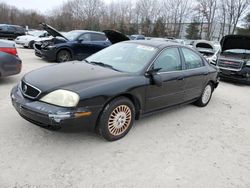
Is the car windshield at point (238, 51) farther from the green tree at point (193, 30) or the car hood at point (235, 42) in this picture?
the green tree at point (193, 30)

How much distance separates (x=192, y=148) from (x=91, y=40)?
342 inches

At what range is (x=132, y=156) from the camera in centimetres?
333

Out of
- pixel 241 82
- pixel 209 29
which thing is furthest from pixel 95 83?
pixel 209 29

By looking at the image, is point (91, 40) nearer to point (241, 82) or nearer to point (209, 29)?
point (241, 82)

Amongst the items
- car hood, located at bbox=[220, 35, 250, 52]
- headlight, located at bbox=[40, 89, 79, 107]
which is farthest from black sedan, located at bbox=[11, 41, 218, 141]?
car hood, located at bbox=[220, 35, 250, 52]

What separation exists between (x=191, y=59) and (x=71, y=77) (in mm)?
2721

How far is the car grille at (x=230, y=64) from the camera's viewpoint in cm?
938

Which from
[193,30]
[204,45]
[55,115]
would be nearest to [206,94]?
[55,115]

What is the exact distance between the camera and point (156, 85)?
4090 mm

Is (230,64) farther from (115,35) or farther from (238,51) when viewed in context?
(115,35)

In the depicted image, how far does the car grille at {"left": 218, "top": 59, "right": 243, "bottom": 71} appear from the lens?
938 cm

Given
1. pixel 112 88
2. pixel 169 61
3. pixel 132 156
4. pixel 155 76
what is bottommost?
pixel 132 156

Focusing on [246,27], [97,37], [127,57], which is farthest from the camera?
[246,27]

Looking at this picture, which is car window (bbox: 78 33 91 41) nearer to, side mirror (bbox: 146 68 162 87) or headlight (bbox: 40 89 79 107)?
side mirror (bbox: 146 68 162 87)
